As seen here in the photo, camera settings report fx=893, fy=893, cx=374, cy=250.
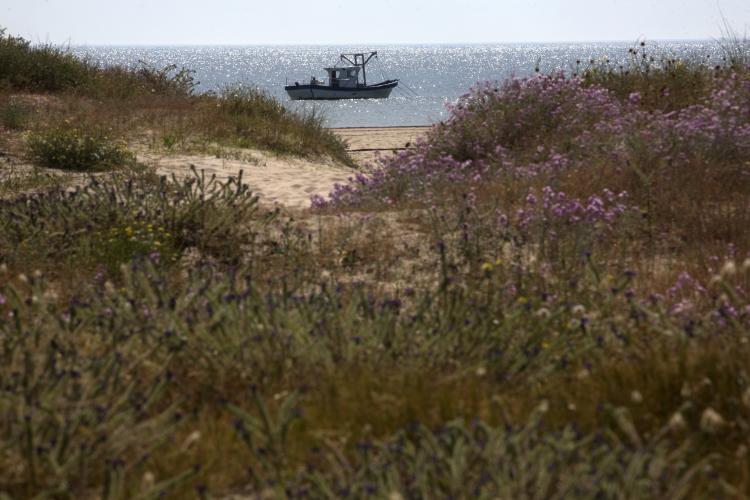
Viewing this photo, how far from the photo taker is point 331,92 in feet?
202

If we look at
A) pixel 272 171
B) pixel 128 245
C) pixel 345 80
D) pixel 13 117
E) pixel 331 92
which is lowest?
pixel 331 92

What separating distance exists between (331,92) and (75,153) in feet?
166

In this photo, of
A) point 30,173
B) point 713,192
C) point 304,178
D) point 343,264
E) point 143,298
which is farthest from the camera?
point 304,178

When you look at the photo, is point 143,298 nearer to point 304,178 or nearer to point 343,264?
point 343,264

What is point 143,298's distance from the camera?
16.1 feet

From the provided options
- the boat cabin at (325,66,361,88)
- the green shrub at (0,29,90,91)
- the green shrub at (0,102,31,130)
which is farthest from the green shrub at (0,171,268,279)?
the boat cabin at (325,66,361,88)

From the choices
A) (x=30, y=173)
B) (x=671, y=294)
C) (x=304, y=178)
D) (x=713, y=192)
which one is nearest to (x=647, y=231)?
(x=713, y=192)

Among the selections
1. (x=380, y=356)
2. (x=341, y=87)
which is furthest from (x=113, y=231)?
(x=341, y=87)

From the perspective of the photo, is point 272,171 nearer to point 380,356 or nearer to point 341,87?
point 380,356

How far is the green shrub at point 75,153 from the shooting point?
12.0 meters

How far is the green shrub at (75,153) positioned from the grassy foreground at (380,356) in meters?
4.43

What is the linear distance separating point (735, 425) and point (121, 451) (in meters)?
2.23

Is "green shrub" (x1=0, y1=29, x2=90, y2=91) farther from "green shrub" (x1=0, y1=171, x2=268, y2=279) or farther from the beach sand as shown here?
"green shrub" (x1=0, y1=171, x2=268, y2=279)

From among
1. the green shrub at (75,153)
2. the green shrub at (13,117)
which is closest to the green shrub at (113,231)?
the green shrub at (75,153)
